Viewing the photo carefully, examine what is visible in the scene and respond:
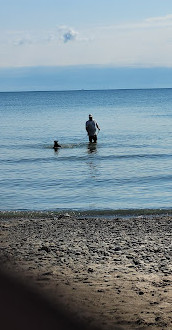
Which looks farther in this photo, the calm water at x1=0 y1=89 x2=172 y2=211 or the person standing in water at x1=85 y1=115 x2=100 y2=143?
the person standing in water at x1=85 y1=115 x2=100 y2=143

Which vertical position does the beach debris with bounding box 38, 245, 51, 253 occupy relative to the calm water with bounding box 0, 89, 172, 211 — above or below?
below

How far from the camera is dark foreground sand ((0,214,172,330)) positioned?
5773 mm

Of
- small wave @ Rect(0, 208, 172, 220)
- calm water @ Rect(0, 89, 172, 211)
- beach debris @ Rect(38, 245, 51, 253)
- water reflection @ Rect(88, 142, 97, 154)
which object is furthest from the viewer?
water reflection @ Rect(88, 142, 97, 154)

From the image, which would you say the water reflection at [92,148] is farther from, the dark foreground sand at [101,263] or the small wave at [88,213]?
the dark foreground sand at [101,263]

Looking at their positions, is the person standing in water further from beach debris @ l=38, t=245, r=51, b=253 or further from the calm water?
beach debris @ l=38, t=245, r=51, b=253

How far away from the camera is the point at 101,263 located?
313 inches

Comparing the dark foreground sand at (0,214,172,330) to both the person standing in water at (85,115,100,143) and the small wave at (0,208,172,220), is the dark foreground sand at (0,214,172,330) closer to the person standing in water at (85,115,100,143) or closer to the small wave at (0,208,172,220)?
the small wave at (0,208,172,220)

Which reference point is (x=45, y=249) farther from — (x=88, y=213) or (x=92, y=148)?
(x=92, y=148)

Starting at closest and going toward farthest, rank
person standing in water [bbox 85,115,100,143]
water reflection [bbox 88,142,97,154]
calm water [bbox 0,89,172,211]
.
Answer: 1. calm water [bbox 0,89,172,211]
2. person standing in water [bbox 85,115,100,143]
3. water reflection [bbox 88,142,97,154]

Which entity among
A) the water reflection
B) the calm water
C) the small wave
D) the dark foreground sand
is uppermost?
the water reflection

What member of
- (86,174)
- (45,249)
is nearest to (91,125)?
(86,174)

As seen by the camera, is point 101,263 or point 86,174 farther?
point 86,174

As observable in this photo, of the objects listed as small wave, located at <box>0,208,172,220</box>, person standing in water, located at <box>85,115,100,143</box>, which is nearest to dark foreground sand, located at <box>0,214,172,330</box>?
small wave, located at <box>0,208,172,220</box>

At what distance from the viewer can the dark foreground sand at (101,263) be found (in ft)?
18.9
